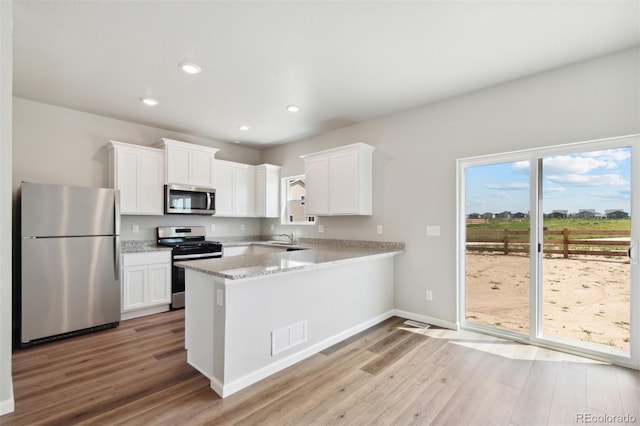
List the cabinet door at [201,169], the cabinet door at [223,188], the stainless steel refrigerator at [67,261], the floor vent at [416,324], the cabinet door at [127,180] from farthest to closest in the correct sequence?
the cabinet door at [223,188] < the cabinet door at [201,169] < the cabinet door at [127,180] < the floor vent at [416,324] < the stainless steel refrigerator at [67,261]

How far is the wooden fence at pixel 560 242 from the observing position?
2738mm

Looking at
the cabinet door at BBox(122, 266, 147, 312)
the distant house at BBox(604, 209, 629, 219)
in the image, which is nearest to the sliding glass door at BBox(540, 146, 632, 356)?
the distant house at BBox(604, 209, 629, 219)

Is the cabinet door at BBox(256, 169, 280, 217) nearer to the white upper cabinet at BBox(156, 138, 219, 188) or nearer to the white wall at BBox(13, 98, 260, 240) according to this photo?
the white upper cabinet at BBox(156, 138, 219, 188)

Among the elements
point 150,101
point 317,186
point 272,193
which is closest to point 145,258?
point 150,101

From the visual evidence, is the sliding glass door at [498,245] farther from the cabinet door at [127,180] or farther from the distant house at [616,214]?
the cabinet door at [127,180]

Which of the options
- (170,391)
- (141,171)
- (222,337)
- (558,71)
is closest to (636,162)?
(558,71)

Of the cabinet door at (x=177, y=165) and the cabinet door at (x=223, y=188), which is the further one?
the cabinet door at (x=223, y=188)

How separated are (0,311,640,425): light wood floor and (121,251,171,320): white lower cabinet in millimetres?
812

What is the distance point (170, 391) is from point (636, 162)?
408cm

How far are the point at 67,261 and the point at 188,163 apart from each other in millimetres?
1972

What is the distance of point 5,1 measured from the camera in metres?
1.95

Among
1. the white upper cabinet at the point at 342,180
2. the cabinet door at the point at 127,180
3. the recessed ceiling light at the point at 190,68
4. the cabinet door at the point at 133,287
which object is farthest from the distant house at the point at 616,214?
the cabinet door at the point at 127,180

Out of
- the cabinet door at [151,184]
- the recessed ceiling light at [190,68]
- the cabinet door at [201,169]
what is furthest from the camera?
the cabinet door at [201,169]

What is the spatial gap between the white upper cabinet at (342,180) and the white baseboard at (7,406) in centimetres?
342
